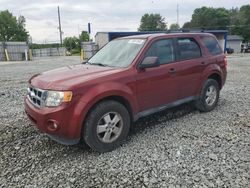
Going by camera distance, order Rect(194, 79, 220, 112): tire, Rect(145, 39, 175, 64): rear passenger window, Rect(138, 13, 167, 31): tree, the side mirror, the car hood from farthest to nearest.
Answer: Rect(138, 13, 167, 31): tree, Rect(194, 79, 220, 112): tire, Rect(145, 39, 175, 64): rear passenger window, the side mirror, the car hood

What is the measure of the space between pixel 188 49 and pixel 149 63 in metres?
1.52

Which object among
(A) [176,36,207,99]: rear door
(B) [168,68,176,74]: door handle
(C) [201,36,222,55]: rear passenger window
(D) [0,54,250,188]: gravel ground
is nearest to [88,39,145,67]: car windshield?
(B) [168,68,176,74]: door handle

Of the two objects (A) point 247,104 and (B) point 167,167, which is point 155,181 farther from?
(A) point 247,104

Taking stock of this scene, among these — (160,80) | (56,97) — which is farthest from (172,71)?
(56,97)

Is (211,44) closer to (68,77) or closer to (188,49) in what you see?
(188,49)

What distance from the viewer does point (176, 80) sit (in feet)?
16.3

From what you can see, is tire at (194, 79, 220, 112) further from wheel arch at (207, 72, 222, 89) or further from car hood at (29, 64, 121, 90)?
car hood at (29, 64, 121, 90)

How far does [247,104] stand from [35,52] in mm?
52226

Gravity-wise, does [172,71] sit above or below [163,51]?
below

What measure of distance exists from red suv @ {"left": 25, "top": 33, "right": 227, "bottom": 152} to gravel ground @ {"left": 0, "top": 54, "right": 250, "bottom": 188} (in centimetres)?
37

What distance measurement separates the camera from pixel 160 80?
15.2 feet

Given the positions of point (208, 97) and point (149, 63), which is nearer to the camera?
point (149, 63)

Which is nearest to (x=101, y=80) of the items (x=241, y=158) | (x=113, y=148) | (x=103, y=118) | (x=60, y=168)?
(x=103, y=118)

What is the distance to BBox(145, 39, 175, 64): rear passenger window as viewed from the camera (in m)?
4.68
